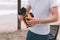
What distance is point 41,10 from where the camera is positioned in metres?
1.60

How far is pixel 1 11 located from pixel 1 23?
106 centimetres

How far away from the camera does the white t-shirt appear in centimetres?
155

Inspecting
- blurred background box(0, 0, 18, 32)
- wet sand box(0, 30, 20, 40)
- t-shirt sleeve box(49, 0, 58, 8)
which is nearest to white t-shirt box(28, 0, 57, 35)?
t-shirt sleeve box(49, 0, 58, 8)

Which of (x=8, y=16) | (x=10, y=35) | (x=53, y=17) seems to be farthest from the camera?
(x=8, y=16)

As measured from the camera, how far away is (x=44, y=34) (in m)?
1.65

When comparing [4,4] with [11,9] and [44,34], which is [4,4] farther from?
[44,34]

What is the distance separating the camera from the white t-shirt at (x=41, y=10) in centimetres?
155

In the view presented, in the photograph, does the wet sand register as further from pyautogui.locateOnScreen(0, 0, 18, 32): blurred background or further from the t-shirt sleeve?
the t-shirt sleeve

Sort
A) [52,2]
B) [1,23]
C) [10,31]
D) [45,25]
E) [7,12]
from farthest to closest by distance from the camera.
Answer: [7,12] < [1,23] < [10,31] < [45,25] < [52,2]

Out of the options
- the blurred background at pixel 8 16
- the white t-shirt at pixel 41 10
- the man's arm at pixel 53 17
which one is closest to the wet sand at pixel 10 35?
the blurred background at pixel 8 16

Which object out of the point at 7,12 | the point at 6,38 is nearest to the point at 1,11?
the point at 7,12

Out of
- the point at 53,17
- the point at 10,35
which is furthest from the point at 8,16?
the point at 53,17

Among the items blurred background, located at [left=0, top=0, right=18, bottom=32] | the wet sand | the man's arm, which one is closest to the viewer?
the man's arm

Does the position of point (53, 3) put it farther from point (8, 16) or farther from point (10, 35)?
point (8, 16)
